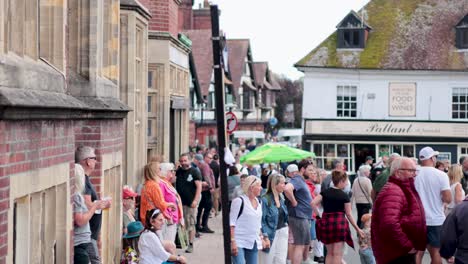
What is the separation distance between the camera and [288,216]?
17219 mm

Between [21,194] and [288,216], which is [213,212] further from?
[21,194]

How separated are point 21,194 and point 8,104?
1.20 metres

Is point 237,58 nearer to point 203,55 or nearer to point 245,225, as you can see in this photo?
point 203,55

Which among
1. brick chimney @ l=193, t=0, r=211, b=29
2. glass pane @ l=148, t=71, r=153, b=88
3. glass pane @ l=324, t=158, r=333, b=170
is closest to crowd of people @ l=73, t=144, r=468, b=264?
glass pane @ l=148, t=71, r=153, b=88

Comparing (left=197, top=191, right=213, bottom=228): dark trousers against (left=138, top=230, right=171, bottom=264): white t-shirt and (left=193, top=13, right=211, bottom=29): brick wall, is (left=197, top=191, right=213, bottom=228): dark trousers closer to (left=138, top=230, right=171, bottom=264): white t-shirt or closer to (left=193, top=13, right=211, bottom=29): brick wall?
(left=138, top=230, right=171, bottom=264): white t-shirt

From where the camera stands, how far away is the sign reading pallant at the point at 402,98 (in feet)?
173

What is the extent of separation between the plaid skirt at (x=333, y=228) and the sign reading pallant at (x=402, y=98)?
37.4 meters

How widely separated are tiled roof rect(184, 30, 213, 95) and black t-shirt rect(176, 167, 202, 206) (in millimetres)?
42011

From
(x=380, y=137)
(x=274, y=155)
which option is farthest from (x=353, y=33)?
(x=274, y=155)

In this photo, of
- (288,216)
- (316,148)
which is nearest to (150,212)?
(288,216)

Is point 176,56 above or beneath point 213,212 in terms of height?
above

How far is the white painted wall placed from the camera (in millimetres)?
52469

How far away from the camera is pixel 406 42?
5412 cm

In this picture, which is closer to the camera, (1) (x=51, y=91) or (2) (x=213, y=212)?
(1) (x=51, y=91)
